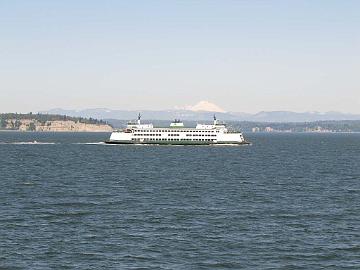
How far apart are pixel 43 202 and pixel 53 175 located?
39.1m

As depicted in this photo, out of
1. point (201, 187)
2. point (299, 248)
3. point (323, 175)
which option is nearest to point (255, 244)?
point (299, 248)

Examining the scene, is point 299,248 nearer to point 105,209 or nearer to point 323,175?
point 105,209

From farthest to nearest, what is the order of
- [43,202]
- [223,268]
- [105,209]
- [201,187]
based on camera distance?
[201,187], [43,202], [105,209], [223,268]

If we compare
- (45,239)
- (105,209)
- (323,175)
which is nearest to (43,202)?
(105,209)

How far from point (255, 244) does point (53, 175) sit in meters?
67.6

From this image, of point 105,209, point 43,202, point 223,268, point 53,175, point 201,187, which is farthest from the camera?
point 53,175

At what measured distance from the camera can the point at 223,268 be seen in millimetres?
44000

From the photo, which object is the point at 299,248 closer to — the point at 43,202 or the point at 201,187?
the point at 43,202

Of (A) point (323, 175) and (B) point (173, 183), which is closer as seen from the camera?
(B) point (173, 183)

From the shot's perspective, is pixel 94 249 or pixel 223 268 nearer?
pixel 223 268

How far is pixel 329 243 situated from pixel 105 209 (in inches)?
Answer: 1056

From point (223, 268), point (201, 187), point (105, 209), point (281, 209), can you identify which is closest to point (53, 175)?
point (201, 187)

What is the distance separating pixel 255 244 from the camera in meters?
50.8

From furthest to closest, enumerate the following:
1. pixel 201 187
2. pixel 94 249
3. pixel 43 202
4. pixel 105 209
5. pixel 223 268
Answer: pixel 201 187 → pixel 43 202 → pixel 105 209 → pixel 94 249 → pixel 223 268
